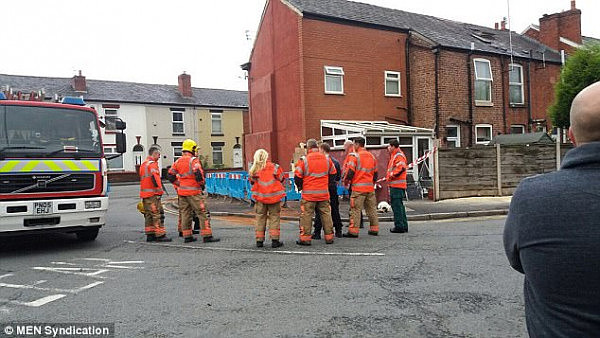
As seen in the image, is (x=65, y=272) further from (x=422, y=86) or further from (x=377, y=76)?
(x=422, y=86)

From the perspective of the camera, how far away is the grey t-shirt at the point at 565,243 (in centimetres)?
153

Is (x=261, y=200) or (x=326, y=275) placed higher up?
(x=261, y=200)

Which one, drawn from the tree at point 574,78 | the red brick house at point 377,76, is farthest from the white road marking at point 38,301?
the tree at point 574,78

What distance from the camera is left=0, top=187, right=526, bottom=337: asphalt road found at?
156 inches

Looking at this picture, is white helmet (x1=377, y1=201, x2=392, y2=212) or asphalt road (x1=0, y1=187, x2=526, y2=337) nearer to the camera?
asphalt road (x1=0, y1=187, x2=526, y2=337)

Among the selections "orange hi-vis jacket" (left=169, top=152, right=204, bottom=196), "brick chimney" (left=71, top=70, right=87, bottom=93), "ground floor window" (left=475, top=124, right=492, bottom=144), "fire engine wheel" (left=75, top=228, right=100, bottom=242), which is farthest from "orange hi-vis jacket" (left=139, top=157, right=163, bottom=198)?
"brick chimney" (left=71, top=70, right=87, bottom=93)

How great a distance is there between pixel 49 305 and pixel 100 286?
72 cm

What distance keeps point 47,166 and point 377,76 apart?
45.1 ft

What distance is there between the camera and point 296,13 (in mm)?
16750

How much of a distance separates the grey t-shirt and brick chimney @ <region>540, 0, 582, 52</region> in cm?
2608

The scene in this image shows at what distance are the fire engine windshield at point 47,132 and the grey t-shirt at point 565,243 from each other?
7.76m

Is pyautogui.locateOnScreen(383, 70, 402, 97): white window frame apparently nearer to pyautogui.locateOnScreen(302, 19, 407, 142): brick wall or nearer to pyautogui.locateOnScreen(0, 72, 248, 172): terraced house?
pyautogui.locateOnScreen(302, 19, 407, 142): brick wall

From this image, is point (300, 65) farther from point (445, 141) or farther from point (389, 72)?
point (445, 141)

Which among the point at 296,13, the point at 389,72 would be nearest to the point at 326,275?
the point at 296,13
